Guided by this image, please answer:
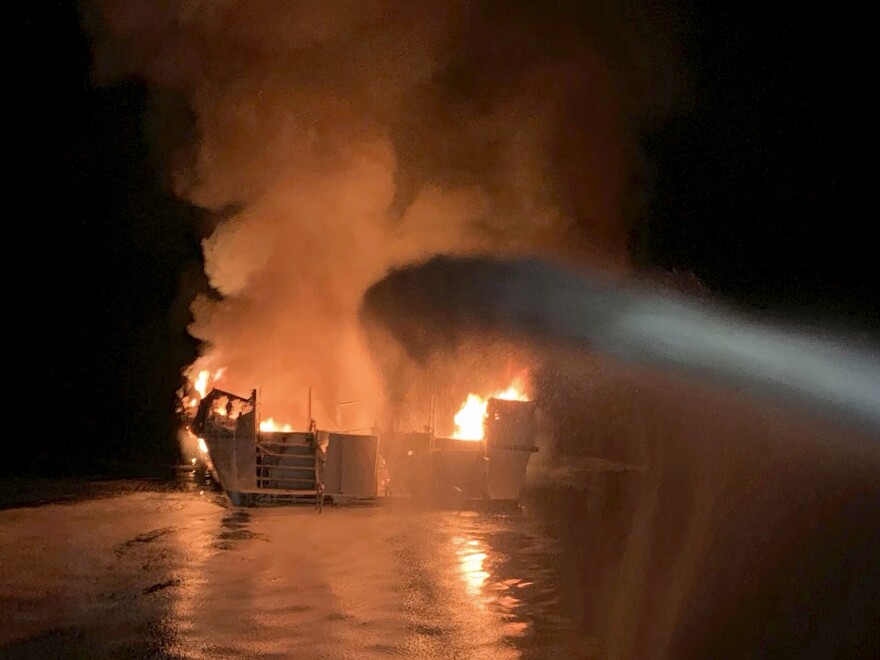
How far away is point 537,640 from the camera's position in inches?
317

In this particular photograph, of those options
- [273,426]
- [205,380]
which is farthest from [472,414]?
[205,380]

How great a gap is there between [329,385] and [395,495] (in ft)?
31.8

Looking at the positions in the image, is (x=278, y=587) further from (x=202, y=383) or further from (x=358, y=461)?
(x=202, y=383)

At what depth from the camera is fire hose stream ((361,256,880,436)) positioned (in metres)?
29.9

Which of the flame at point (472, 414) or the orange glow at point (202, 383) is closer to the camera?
the flame at point (472, 414)

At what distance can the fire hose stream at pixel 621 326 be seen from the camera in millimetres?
29875

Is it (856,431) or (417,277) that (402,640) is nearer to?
(417,277)

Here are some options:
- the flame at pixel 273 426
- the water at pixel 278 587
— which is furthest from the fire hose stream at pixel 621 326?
the water at pixel 278 587

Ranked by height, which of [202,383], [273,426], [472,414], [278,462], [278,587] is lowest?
[278,587]

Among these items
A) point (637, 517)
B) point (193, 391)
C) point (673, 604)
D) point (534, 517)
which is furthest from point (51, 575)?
point (193, 391)

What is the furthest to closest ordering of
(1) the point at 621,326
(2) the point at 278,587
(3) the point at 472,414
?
(1) the point at 621,326
(3) the point at 472,414
(2) the point at 278,587

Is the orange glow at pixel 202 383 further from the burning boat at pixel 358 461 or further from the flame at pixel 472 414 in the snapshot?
the flame at pixel 472 414

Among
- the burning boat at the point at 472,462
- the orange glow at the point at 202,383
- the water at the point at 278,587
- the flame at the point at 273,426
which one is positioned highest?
the orange glow at the point at 202,383

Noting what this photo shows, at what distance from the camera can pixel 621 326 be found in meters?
36.7
